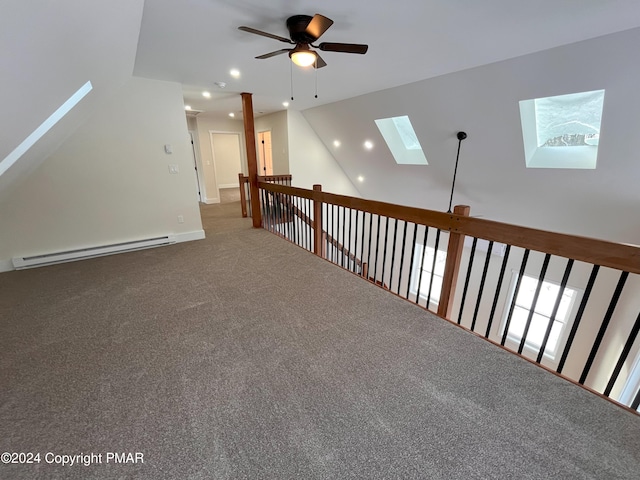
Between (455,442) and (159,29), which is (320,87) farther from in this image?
(455,442)

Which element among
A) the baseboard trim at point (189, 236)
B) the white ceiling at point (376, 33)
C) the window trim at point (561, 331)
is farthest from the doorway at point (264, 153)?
the window trim at point (561, 331)

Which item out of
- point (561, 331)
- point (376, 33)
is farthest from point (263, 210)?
point (561, 331)

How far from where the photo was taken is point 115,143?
3609 millimetres

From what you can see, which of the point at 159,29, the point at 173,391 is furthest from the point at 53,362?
the point at 159,29

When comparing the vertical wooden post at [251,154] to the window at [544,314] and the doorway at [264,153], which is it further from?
the window at [544,314]

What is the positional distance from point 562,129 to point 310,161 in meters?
5.01

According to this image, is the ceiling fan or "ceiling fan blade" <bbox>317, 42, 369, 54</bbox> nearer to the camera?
the ceiling fan

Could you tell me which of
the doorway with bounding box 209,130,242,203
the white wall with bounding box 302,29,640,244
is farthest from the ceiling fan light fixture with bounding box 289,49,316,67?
the doorway with bounding box 209,130,242,203

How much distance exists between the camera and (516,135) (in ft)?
11.5

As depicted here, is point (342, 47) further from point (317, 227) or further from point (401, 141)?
point (401, 141)

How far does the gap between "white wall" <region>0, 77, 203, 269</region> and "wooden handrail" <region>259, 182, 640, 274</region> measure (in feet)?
10.6

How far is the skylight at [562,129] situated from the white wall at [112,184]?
4746 millimetres

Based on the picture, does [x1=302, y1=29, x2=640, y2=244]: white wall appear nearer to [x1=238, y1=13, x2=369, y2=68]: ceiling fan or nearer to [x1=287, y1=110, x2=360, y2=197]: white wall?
[x1=287, y1=110, x2=360, y2=197]: white wall

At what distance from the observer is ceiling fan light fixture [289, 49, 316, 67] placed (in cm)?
240
